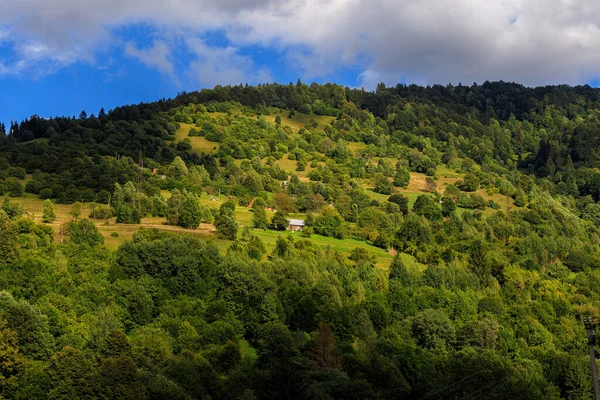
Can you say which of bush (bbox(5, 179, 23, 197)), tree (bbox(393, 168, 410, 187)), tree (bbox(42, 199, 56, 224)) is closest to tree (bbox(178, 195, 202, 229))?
tree (bbox(42, 199, 56, 224))

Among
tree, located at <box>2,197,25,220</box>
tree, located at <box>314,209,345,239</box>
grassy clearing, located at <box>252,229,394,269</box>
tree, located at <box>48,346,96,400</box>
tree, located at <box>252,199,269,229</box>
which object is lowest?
tree, located at <box>48,346,96,400</box>

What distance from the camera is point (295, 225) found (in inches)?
4498

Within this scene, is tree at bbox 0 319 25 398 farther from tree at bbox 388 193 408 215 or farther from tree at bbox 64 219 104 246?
tree at bbox 388 193 408 215

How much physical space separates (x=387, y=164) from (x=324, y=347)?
13295cm

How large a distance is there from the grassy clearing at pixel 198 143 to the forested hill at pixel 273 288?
2235 centimetres

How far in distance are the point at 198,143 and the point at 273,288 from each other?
12083cm

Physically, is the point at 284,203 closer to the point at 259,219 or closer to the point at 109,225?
the point at 259,219

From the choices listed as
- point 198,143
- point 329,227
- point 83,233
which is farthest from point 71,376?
point 198,143

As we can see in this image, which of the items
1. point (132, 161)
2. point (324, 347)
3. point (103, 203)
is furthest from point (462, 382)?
point (132, 161)

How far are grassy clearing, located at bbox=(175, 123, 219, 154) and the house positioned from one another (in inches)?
2757

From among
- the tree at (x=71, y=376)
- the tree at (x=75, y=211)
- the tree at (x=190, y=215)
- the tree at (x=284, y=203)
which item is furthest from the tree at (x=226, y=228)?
the tree at (x=71, y=376)

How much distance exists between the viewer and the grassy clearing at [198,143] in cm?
17975

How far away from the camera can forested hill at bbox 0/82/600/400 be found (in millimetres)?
49000

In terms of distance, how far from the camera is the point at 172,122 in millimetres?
197875
